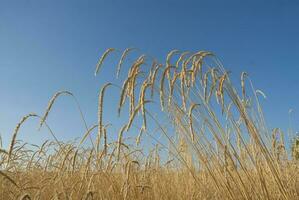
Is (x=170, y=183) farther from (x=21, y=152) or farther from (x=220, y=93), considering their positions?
(x=21, y=152)

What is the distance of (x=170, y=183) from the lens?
362 cm

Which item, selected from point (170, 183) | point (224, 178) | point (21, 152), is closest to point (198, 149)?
point (224, 178)

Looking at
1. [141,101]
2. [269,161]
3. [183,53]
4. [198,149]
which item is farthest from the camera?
[183,53]

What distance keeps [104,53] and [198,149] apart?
851 millimetres

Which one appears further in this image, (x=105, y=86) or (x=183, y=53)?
(x=183, y=53)

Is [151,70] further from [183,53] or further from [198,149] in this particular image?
[198,149]

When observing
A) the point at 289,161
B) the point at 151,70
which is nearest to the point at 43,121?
the point at 151,70

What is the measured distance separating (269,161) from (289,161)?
4.21ft

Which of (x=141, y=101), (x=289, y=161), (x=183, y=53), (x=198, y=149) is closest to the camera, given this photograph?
(x=141, y=101)

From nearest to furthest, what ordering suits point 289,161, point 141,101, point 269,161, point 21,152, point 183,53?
point 141,101, point 269,161, point 183,53, point 289,161, point 21,152

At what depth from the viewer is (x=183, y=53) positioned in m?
2.67

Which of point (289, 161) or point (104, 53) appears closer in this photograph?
point (104, 53)

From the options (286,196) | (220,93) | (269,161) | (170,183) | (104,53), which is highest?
(104,53)

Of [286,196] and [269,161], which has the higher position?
[269,161]
